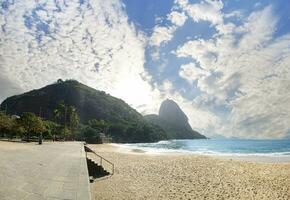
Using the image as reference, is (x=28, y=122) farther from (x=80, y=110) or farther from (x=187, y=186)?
(x=80, y=110)

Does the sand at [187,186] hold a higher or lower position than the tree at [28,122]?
lower

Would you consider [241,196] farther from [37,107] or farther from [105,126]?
[37,107]

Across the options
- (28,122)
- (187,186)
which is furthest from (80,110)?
(187,186)

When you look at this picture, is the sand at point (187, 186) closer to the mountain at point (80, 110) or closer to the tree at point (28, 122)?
the tree at point (28, 122)

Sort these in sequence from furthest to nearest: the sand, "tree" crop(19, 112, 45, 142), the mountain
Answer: the mountain
"tree" crop(19, 112, 45, 142)
the sand

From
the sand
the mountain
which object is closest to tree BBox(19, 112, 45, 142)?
the sand

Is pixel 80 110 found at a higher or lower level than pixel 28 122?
higher

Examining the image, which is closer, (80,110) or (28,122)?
(28,122)

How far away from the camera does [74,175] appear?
13938mm

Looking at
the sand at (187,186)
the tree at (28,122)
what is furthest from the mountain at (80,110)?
the sand at (187,186)

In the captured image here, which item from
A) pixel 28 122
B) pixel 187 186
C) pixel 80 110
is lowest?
pixel 187 186

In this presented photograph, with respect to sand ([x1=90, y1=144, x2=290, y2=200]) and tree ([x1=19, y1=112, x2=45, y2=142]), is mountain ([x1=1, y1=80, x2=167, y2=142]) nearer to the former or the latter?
tree ([x1=19, y1=112, x2=45, y2=142])

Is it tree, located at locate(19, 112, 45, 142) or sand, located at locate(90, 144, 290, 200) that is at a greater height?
tree, located at locate(19, 112, 45, 142)

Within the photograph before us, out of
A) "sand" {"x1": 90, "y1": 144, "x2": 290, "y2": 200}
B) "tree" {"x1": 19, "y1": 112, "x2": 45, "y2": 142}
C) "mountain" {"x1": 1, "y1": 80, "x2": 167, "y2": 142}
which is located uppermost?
"mountain" {"x1": 1, "y1": 80, "x2": 167, "y2": 142}
